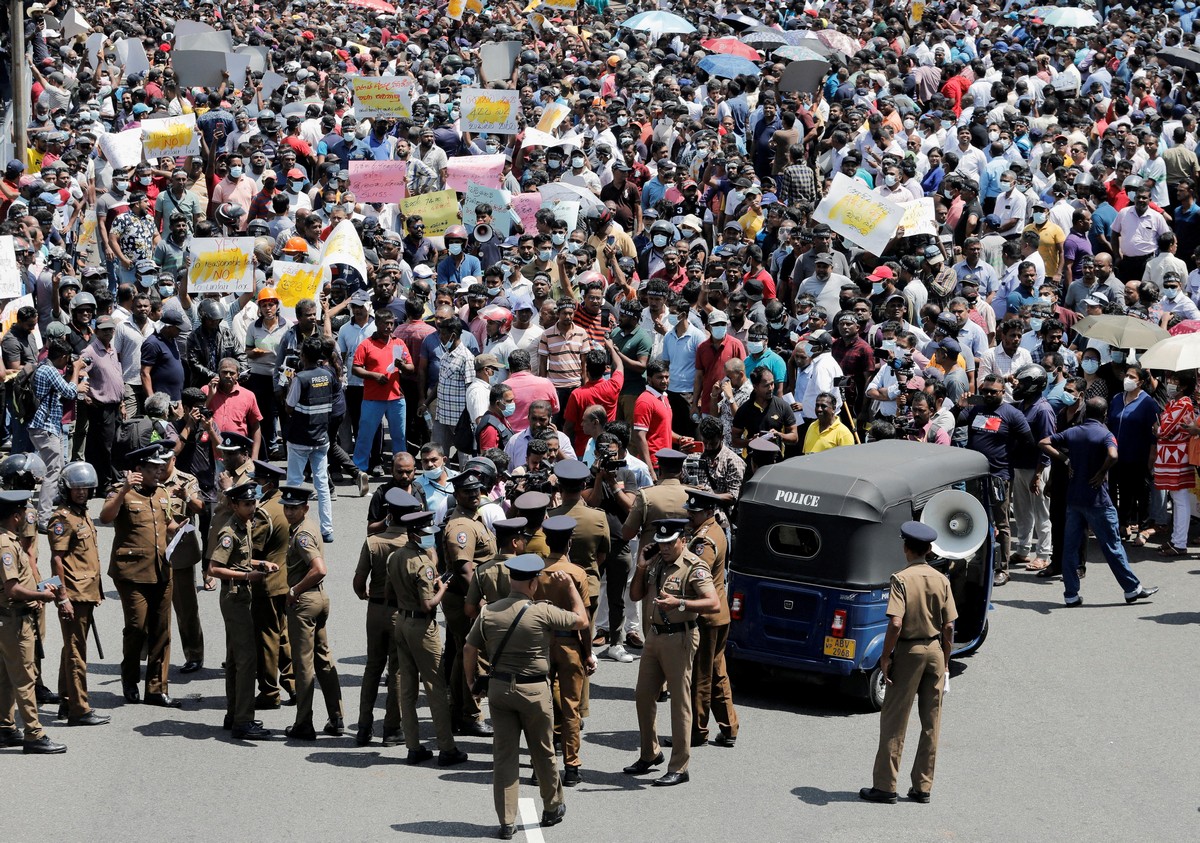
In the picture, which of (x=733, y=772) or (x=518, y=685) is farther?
(x=733, y=772)

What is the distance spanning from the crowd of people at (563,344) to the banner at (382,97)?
296mm

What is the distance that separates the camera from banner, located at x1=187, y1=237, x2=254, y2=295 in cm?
1788

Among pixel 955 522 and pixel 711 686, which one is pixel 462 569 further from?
pixel 955 522

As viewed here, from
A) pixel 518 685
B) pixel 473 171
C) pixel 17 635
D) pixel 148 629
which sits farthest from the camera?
pixel 473 171

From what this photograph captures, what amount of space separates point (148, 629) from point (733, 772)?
165 inches

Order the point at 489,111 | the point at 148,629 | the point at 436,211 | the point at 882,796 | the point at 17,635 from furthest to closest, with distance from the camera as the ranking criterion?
the point at 489,111
the point at 436,211
the point at 148,629
the point at 17,635
the point at 882,796

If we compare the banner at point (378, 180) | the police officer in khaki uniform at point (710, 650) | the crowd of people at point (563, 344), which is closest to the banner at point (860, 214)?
the crowd of people at point (563, 344)

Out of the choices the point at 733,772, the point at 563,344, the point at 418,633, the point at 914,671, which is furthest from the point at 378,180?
the point at 914,671

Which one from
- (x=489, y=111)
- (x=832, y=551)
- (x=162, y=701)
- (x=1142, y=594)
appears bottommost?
(x=162, y=701)

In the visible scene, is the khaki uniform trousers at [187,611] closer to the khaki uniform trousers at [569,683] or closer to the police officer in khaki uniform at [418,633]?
the police officer in khaki uniform at [418,633]

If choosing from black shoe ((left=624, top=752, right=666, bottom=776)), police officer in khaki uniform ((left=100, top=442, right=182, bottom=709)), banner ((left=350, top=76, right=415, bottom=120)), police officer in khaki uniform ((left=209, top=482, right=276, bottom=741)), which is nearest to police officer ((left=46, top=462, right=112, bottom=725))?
police officer in khaki uniform ((left=100, top=442, right=182, bottom=709))

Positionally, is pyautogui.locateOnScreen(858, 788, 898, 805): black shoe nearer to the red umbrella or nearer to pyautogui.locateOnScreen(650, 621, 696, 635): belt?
pyautogui.locateOnScreen(650, 621, 696, 635): belt

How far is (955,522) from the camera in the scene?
481 inches

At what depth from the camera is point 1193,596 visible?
585 inches
